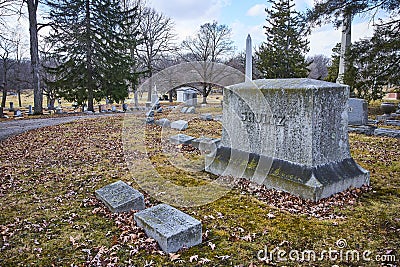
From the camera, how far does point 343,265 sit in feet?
9.25

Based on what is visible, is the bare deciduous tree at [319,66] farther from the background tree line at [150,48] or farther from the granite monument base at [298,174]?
the granite monument base at [298,174]

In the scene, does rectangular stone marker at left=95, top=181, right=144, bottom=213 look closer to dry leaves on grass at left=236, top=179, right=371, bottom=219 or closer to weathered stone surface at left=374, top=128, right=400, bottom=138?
dry leaves on grass at left=236, top=179, right=371, bottom=219

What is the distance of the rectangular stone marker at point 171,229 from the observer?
3072 millimetres

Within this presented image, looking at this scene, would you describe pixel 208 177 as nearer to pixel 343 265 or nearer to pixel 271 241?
pixel 271 241

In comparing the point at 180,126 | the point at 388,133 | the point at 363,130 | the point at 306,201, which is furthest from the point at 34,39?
the point at 388,133

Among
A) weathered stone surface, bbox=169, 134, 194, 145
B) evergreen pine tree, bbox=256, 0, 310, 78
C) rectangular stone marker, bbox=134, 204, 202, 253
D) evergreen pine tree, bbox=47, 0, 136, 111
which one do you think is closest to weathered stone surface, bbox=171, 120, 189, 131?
weathered stone surface, bbox=169, 134, 194, 145

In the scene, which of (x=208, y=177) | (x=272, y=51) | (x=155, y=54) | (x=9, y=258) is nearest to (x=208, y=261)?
(x=9, y=258)

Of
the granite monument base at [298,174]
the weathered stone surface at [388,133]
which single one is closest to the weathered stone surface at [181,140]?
the granite monument base at [298,174]

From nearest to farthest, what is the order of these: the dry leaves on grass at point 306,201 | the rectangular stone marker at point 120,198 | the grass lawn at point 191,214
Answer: the grass lawn at point 191,214, the dry leaves on grass at point 306,201, the rectangular stone marker at point 120,198

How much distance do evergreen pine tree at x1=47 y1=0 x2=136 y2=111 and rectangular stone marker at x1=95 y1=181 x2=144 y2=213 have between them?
55.0 feet

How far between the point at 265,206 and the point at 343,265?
61.6 inches

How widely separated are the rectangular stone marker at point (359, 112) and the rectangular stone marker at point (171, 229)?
11.2 meters

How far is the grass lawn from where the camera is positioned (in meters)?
3.03

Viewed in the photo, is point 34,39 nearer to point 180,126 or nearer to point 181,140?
point 180,126
